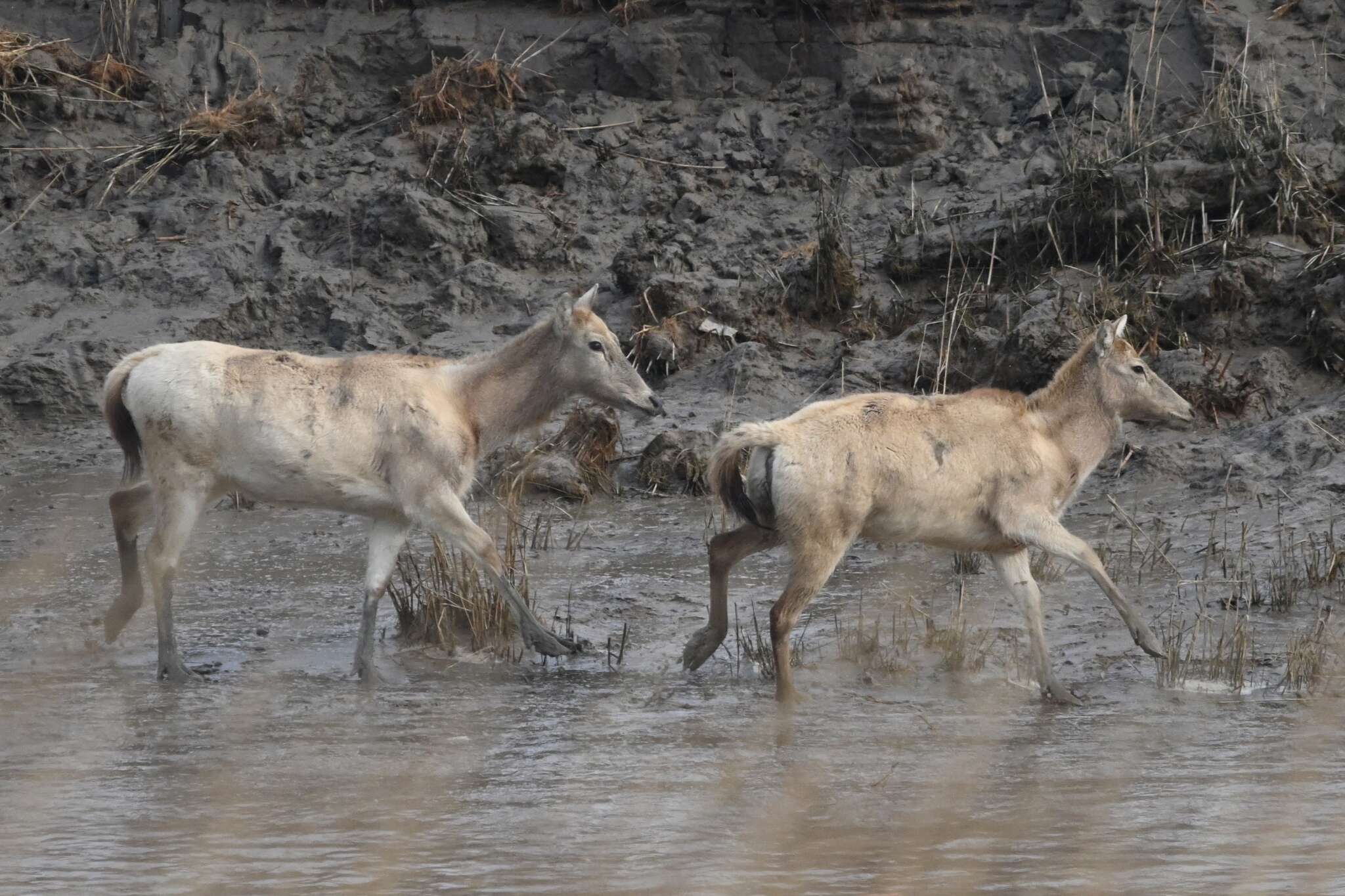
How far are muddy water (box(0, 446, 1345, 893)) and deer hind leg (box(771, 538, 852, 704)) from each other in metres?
0.12

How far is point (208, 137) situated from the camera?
46.9 feet

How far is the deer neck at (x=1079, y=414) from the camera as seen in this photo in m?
8.87

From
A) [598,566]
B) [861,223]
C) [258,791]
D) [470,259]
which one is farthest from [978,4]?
[258,791]

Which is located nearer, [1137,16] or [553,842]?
[553,842]

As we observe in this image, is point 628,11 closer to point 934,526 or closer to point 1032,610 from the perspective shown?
point 934,526

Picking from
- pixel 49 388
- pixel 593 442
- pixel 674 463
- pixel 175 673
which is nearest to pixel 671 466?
pixel 674 463

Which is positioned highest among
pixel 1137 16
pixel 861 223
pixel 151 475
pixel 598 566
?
pixel 1137 16

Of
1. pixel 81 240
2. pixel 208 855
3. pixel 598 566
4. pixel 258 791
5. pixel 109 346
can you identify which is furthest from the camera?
pixel 81 240

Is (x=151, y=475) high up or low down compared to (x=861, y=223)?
down

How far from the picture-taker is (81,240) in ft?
44.9

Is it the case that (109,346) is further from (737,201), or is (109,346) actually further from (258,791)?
(258,791)

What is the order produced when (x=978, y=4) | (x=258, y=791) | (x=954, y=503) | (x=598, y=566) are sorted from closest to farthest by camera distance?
1. (x=258, y=791)
2. (x=954, y=503)
3. (x=598, y=566)
4. (x=978, y=4)

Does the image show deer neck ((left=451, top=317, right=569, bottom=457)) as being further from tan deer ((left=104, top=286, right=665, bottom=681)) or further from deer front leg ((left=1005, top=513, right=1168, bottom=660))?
deer front leg ((left=1005, top=513, right=1168, bottom=660))

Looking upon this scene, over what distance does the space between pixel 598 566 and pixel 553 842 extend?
406 centimetres
